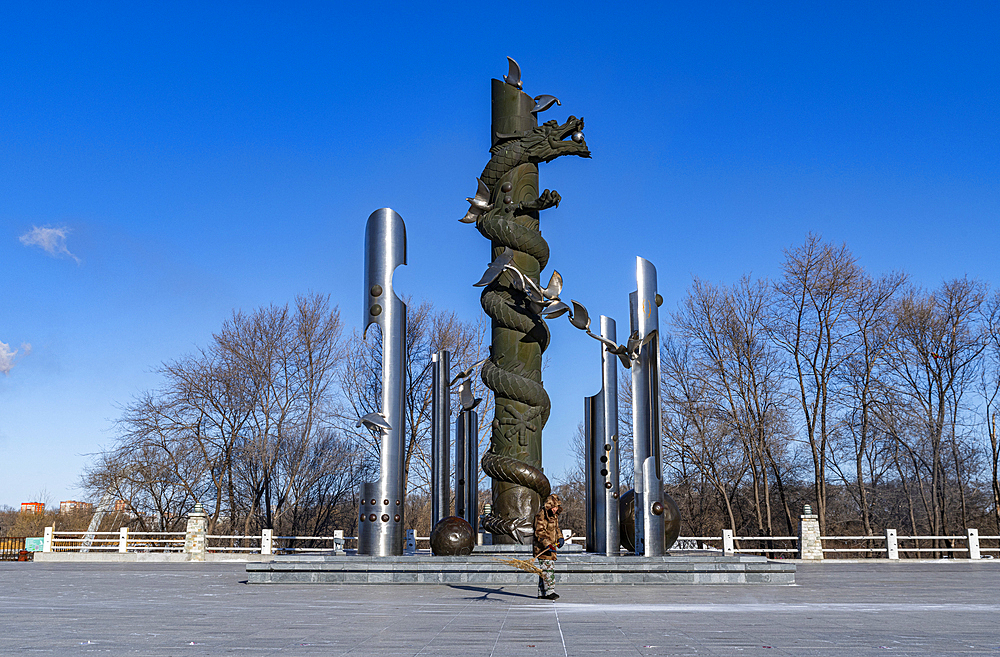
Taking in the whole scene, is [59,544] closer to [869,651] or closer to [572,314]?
[572,314]

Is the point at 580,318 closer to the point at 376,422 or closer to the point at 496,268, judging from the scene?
the point at 496,268

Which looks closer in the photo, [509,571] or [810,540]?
[509,571]

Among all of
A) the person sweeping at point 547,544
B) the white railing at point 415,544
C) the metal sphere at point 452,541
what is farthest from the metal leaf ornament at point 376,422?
the white railing at point 415,544

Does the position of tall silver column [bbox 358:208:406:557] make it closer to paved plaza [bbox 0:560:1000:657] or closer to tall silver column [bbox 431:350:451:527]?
paved plaza [bbox 0:560:1000:657]

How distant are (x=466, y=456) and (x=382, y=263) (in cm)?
473

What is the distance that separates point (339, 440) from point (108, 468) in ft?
28.1

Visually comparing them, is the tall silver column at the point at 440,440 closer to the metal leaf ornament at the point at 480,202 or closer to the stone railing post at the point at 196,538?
the metal leaf ornament at the point at 480,202

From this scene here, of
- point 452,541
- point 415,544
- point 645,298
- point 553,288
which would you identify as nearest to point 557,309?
point 553,288

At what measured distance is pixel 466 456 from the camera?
16.5 metres

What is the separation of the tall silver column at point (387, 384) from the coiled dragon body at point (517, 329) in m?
1.90

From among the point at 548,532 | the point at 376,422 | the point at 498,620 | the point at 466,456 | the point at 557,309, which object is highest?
the point at 557,309

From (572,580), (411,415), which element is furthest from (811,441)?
(572,580)

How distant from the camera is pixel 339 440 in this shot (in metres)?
32.5

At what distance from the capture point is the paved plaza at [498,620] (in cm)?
568
